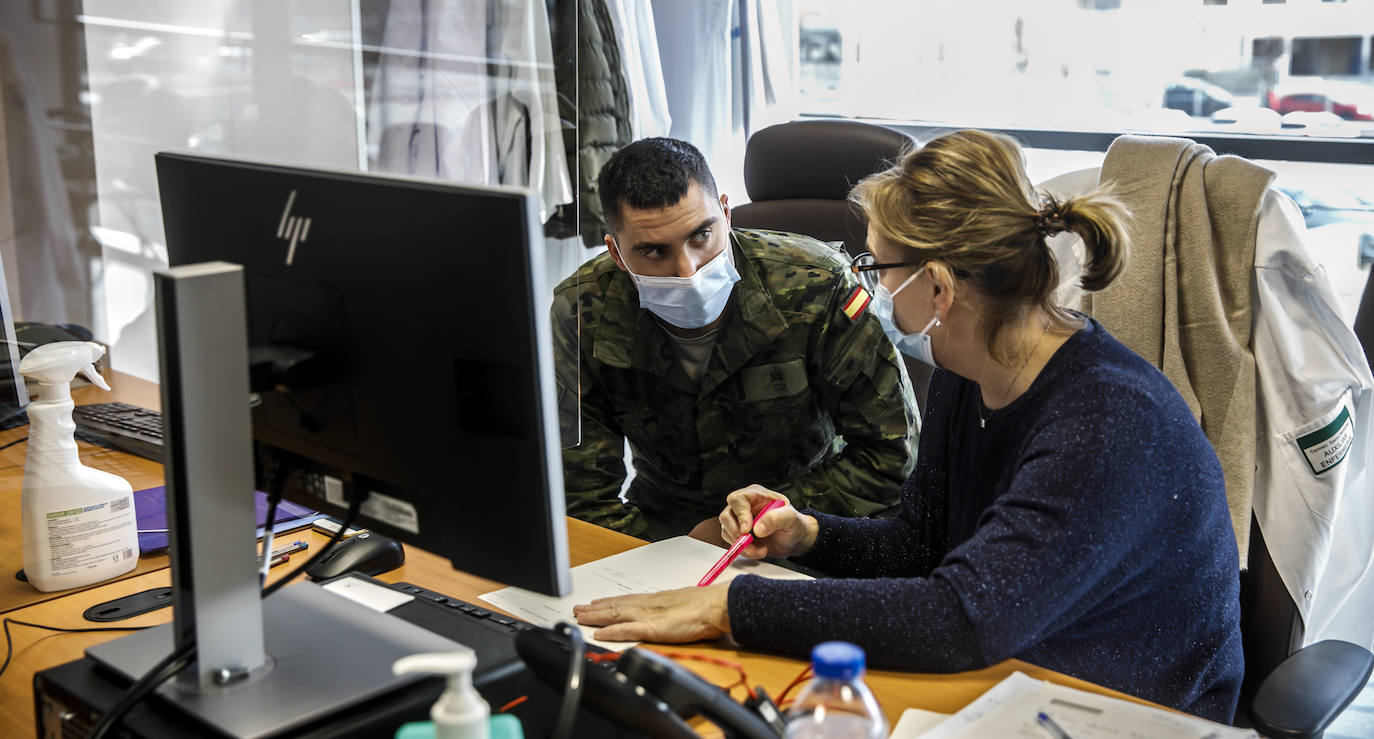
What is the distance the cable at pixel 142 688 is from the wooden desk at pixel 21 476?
0.38m

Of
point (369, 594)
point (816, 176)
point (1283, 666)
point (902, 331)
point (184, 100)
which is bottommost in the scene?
point (1283, 666)

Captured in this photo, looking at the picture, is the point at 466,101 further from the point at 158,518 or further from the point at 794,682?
the point at 794,682

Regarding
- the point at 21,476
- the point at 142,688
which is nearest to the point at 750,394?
the point at 21,476

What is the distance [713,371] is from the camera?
6.13 feet

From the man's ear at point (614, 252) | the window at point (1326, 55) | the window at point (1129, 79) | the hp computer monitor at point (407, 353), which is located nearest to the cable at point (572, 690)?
the hp computer monitor at point (407, 353)

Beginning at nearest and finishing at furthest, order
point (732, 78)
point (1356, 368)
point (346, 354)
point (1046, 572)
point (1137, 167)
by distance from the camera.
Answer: point (346, 354), point (1046, 572), point (1356, 368), point (1137, 167), point (732, 78)

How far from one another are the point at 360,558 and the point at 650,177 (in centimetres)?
80

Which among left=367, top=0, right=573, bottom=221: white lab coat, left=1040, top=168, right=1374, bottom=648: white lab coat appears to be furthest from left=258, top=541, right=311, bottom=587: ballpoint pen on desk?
left=1040, top=168, right=1374, bottom=648: white lab coat

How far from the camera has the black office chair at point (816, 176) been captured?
206 cm

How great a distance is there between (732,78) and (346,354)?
2781mm

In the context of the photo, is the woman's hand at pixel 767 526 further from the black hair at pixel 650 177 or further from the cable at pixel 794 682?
the black hair at pixel 650 177

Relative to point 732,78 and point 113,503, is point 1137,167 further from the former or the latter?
point 732,78

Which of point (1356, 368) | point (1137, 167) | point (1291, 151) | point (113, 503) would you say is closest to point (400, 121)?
point (113, 503)

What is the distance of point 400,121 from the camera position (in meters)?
2.24
